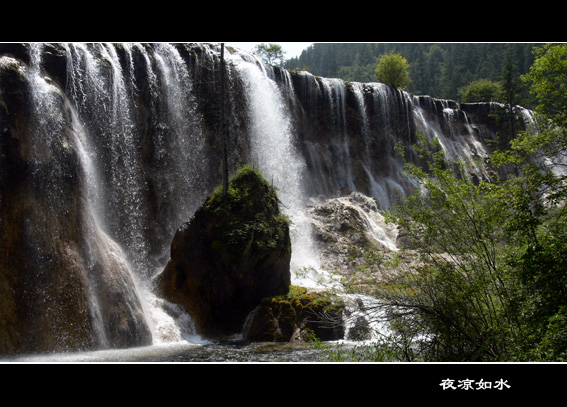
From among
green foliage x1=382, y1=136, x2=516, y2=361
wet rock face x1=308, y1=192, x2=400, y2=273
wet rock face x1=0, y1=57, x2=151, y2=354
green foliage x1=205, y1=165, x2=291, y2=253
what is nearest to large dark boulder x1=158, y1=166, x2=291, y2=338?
green foliage x1=205, y1=165, x2=291, y2=253

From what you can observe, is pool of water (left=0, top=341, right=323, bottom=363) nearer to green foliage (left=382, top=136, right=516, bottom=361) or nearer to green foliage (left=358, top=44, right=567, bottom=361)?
green foliage (left=382, top=136, right=516, bottom=361)

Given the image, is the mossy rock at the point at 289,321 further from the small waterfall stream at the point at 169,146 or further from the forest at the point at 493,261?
the forest at the point at 493,261

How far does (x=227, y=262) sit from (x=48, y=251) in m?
5.32

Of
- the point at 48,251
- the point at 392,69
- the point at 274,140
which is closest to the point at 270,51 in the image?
the point at 392,69

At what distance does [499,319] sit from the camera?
5.76 m

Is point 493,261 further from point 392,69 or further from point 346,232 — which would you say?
point 392,69

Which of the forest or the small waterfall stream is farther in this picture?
the small waterfall stream

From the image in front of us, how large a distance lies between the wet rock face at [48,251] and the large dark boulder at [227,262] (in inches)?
82.9

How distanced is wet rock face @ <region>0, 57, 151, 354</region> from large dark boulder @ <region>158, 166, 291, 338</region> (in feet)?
6.91

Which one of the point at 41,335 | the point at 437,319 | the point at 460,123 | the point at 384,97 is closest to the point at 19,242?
the point at 41,335

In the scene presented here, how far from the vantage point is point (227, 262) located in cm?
1462

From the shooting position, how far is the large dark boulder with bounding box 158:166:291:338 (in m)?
14.6

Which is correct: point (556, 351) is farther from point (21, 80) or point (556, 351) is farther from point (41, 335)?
point (21, 80)
